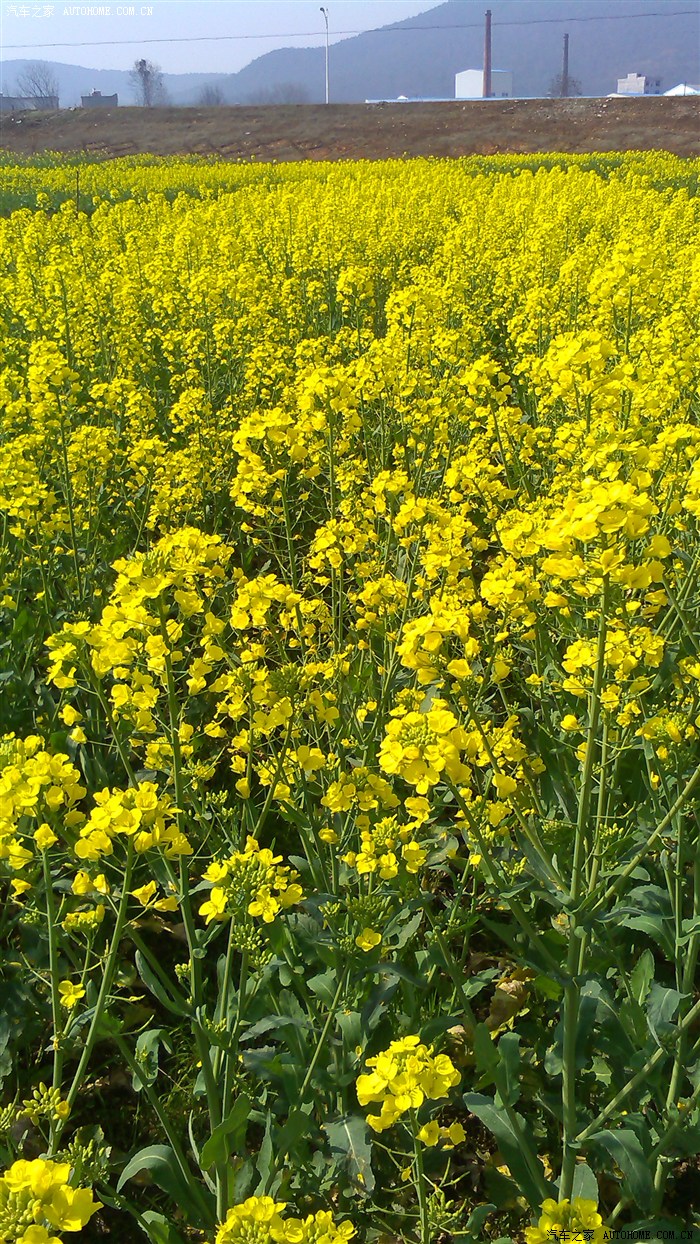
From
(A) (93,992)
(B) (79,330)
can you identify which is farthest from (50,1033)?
(B) (79,330)

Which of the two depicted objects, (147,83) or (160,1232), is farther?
(147,83)

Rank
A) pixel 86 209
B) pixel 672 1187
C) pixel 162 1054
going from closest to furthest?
pixel 672 1187 < pixel 162 1054 < pixel 86 209

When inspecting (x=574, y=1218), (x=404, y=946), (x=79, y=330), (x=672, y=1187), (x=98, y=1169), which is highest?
(x=79, y=330)

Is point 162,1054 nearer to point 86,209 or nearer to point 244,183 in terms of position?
point 86,209

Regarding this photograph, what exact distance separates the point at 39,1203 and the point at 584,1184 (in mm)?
1158

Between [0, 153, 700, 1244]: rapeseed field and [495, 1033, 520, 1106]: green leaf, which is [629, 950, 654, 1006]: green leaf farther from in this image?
[495, 1033, 520, 1106]: green leaf

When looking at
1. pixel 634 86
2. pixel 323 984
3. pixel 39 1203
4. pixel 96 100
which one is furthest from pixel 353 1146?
pixel 634 86

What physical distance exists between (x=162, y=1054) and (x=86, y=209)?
19976mm

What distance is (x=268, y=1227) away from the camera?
1.07 metres

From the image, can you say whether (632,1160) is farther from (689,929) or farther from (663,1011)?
(689,929)

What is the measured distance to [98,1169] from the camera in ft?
4.91

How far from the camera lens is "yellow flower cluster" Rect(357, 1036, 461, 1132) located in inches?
47.2

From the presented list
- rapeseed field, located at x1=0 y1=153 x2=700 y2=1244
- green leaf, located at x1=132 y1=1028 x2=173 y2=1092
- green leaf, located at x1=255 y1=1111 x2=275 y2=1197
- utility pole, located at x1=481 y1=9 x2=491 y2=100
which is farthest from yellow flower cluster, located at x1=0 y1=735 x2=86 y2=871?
utility pole, located at x1=481 y1=9 x2=491 y2=100

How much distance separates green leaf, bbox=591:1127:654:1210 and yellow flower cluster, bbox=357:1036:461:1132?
27.0 inches
